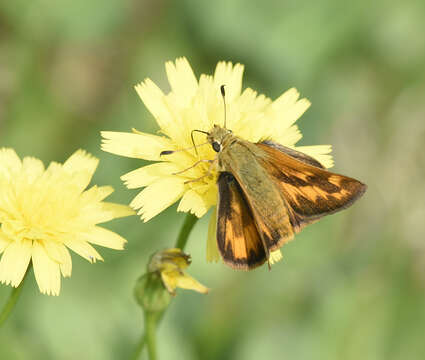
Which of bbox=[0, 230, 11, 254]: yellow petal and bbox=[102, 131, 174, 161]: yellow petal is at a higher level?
bbox=[102, 131, 174, 161]: yellow petal

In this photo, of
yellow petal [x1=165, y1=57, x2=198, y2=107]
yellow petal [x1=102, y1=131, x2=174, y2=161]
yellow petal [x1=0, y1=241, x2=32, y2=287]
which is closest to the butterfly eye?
yellow petal [x1=102, y1=131, x2=174, y2=161]

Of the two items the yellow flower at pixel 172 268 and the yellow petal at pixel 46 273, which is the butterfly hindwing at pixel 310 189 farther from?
the yellow petal at pixel 46 273

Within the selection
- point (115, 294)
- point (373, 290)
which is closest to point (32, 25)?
point (115, 294)

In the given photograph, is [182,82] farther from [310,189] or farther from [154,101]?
[310,189]

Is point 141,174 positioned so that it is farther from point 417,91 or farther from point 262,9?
→ point 417,91

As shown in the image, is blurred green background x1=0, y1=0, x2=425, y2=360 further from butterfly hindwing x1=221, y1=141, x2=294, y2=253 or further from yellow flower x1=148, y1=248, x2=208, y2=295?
butterfly hindwing x1=221, y1=141, x2=294, y2=253

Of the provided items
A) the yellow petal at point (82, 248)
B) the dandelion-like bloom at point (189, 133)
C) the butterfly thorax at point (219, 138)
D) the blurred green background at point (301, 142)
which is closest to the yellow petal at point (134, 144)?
the dandelion-like bloom at point (189, 133)

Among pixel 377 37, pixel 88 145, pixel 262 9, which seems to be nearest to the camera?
pixel 88 145

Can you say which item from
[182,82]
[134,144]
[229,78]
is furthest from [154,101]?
[229,78]
